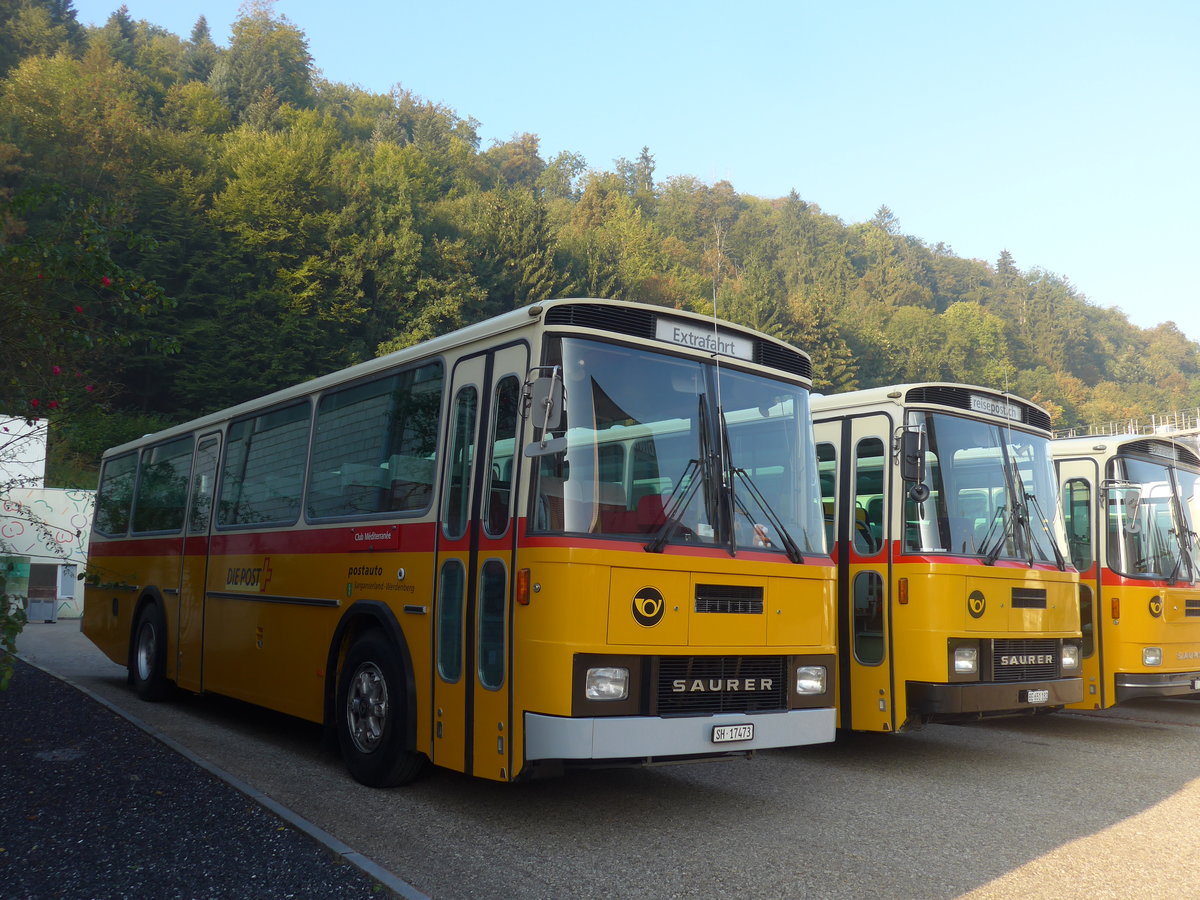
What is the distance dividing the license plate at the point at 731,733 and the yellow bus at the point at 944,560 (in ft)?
8.80

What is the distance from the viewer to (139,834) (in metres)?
5.82

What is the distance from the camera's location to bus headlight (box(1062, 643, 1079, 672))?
9.38m

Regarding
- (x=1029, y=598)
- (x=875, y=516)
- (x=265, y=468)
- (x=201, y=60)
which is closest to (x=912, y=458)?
(x=875, y=516)

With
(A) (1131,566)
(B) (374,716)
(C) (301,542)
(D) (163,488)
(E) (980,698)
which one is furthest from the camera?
(D) (163,488)

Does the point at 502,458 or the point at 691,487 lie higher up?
the point at 502,458

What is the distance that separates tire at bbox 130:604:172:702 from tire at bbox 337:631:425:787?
475 cm

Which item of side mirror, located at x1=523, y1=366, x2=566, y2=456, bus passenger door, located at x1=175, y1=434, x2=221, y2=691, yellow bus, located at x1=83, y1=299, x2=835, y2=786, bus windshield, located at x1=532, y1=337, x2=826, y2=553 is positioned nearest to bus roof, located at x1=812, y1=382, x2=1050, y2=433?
yellow bus, located at x1=83, y1=299, x2=835, y2=786

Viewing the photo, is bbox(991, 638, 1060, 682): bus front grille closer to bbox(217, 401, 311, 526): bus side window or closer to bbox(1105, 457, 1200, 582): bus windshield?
bbox(1105, 457, 1200, 582): bus windshield

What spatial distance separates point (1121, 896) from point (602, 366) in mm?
3869

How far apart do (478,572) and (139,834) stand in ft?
7.59

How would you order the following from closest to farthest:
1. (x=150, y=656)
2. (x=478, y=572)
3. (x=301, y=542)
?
(x=478, y=572) < (x=301, y=542) < (x=150, y=656)

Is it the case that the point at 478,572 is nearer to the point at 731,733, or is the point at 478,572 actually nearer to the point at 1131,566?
the point at 731,733

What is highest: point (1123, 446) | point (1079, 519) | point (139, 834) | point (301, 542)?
point (1123, 446)

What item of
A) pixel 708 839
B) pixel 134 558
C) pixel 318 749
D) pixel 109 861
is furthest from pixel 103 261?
pixel 134 558
